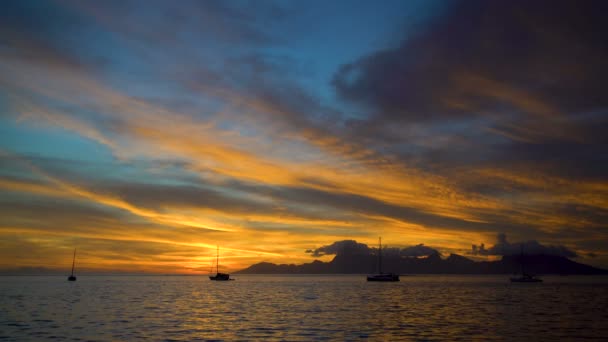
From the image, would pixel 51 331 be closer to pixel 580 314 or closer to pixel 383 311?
pixel 383 311

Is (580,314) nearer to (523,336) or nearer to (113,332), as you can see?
(523,336)

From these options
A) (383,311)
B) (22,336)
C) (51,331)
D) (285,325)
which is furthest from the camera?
(383,311)

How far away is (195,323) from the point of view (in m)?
58.6

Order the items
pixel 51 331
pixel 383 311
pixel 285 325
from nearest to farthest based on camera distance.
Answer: pixel 51 331 → pixel 285 325 → pixel 383 311

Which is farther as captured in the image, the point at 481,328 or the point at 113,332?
the point at 481,328

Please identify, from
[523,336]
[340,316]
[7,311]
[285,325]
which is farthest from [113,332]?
[523,336]

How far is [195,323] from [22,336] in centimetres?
1822

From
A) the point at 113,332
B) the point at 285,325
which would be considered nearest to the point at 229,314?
Result: the point at 285,325

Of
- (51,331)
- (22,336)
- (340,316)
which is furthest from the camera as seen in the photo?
(340,316)

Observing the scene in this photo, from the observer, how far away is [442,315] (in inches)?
2650

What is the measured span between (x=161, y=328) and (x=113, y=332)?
202 inches

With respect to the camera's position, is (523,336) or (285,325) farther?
(285,325)

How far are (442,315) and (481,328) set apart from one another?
44.8 ft

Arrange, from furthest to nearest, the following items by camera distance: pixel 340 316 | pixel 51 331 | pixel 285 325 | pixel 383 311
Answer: pixel 383 311 → pixel 340 316 → pixel 285 325 → pixel 51 331
